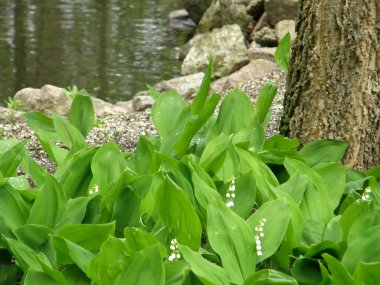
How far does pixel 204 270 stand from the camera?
2.45 m

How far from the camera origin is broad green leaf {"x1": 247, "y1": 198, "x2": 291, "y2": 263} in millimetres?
2695

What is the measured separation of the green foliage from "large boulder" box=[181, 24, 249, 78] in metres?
7.61

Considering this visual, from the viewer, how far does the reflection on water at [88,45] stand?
36.9 feet

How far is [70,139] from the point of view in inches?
148

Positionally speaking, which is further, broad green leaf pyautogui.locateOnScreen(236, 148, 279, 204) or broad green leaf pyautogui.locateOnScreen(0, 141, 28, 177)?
broad green leaf pyautogui.locateOnScreen(0, 141, 28, 177)

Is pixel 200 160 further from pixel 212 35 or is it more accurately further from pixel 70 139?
pixel 212 35

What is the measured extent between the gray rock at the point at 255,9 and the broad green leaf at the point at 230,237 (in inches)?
442

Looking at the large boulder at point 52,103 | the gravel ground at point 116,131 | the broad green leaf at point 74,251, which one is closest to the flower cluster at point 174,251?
the broad green leaf at point 74,251

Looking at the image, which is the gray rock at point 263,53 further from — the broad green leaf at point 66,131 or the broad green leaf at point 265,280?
the broad green leaf at point 265,280

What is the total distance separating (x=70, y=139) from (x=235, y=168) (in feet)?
2.85

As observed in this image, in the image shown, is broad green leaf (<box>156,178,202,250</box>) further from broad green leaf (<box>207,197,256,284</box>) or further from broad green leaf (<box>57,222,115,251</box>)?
broad green leaf (<box>57,222,115,251</box>)

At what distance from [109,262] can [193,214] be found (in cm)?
35

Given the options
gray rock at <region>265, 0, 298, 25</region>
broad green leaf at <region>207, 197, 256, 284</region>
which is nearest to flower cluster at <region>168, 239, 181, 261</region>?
broad green leaf at <region>207, 197, 256, 284</region>

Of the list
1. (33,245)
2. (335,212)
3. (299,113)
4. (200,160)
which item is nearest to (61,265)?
(33,245)
